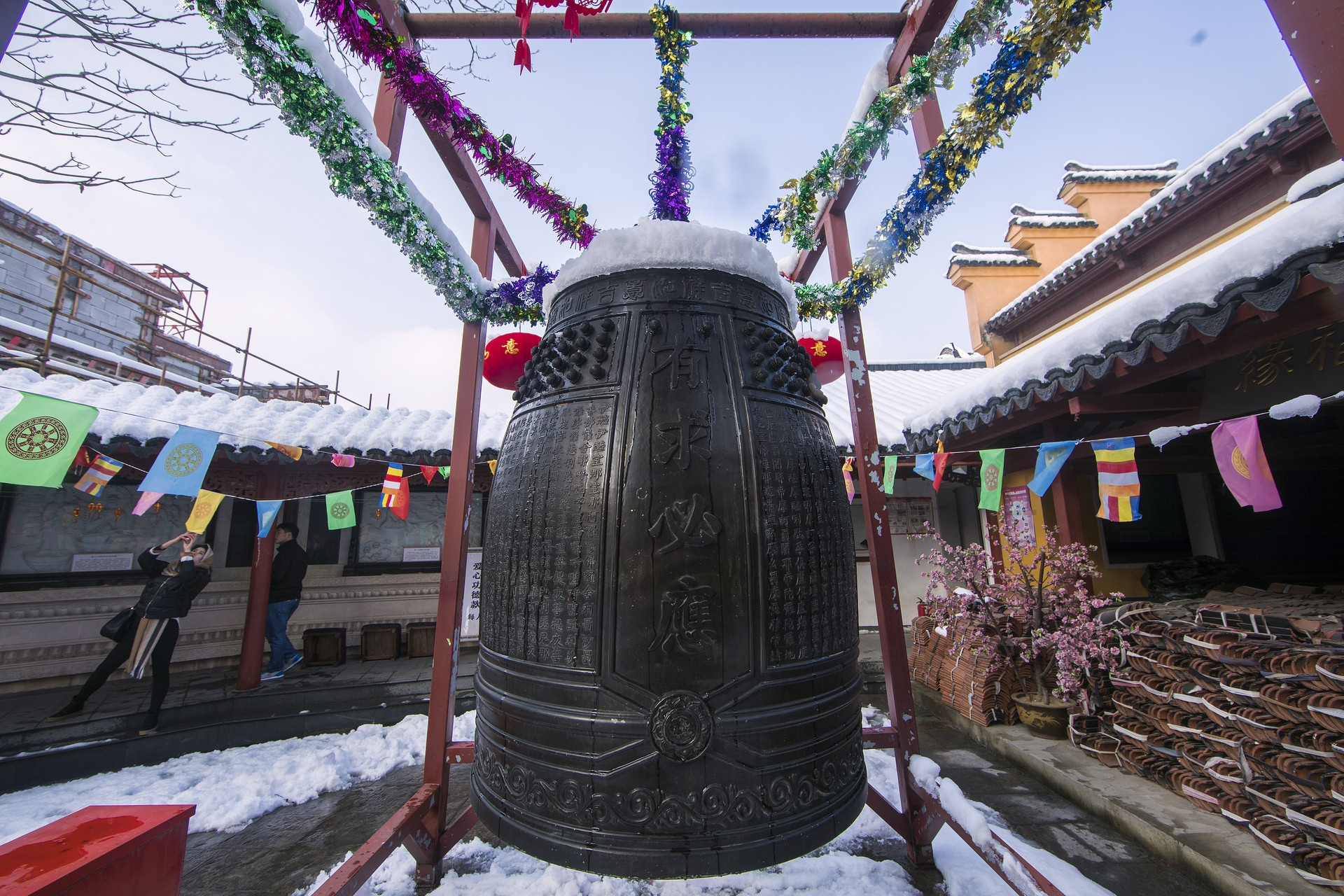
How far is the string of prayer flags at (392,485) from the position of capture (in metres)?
6.74

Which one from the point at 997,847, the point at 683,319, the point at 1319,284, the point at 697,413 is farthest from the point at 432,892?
the point at 1319,284

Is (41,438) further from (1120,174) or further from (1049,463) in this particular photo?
(1120,174)

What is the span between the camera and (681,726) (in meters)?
1.49

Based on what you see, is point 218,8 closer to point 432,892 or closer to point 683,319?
point 683,319

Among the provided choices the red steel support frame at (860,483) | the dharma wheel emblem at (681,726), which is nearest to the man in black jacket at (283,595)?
the red steel support frame at (860,483)

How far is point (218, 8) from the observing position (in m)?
1.79

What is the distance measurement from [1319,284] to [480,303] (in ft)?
14.9

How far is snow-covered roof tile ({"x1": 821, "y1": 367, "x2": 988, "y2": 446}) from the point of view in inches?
326

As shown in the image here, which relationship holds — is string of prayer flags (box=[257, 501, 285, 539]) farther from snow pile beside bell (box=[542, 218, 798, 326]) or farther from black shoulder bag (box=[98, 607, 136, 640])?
snow pile beside bell (box=[542, 218, 798, 326])

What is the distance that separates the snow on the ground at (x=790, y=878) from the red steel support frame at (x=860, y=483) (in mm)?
136

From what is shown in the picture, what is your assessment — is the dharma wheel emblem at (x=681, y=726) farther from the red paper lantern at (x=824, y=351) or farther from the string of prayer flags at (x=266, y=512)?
the string of prayer flags at (x=266, y=512)

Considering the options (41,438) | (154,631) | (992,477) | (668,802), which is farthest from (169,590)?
A: (992,477)

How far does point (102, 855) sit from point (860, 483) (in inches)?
141

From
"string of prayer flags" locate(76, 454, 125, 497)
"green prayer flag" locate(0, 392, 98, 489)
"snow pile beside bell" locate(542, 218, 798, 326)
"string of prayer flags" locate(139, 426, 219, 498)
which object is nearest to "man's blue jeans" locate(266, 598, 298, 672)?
"string of prayer flags" locate(76, 454, 125, 497)
